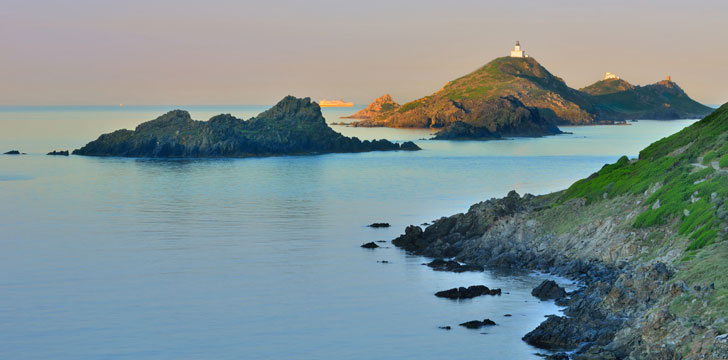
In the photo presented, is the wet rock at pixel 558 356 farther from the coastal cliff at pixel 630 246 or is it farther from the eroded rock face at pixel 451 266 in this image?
the eroded rock face at pixel 451 266

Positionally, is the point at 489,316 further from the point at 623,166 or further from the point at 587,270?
the point at 623,166

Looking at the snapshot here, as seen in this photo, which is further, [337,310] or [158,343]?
[337,310]

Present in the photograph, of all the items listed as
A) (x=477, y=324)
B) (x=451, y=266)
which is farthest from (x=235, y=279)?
(x=477, y=324)

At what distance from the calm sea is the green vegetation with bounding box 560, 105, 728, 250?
789 cm

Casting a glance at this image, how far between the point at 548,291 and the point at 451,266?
28.8 ft

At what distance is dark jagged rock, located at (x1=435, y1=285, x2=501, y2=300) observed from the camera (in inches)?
1558

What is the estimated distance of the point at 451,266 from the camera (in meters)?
46.8

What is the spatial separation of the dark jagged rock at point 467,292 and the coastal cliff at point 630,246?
3.88 metres

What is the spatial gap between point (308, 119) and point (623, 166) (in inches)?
4802

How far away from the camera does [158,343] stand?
32.0 meters

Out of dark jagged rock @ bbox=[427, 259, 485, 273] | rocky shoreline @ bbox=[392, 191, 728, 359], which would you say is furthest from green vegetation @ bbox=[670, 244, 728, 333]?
dark jagged rock @ bbox=[427, 259, 485, 273]

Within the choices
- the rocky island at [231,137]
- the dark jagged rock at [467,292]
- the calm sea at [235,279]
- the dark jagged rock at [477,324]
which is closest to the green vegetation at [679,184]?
the calm sea at [235,279]

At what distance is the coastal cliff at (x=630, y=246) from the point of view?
1134 inches

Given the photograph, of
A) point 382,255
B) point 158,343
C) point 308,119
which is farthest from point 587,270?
point 308,119
